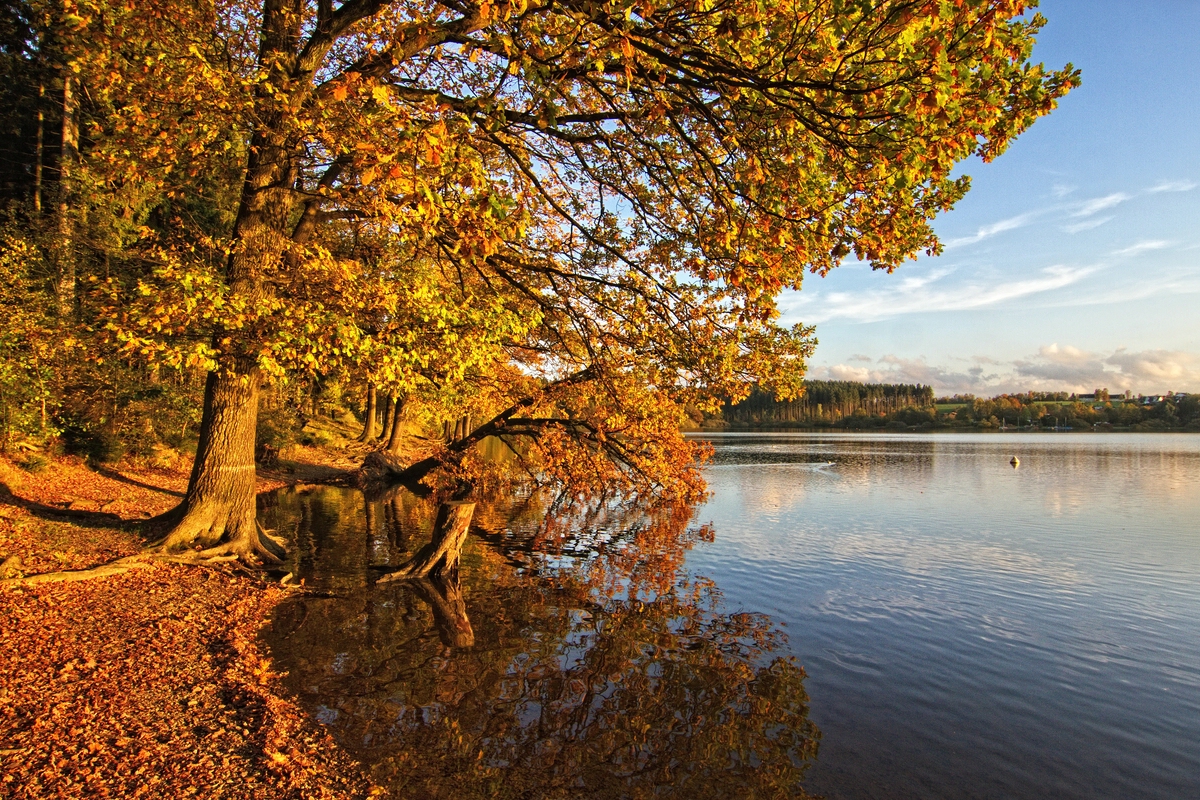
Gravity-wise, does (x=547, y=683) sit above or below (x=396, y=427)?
below

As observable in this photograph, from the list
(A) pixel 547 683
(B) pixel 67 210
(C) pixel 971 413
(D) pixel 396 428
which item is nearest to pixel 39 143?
(B) pixel 67 210

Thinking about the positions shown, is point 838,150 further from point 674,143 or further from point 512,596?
point 512,596

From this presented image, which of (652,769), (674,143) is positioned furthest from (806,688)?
(674,143)

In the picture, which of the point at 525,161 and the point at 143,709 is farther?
the point at 525,161

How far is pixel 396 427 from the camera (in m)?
36.2

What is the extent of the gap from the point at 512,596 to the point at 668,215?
747 centimetres

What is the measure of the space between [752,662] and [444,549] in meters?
6.37

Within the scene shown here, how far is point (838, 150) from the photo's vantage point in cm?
628

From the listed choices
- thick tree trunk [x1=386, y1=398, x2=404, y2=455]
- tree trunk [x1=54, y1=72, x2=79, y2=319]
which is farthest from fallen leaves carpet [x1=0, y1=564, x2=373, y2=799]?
thick tree trunk [x1=386, y1=398, x2=404, y2=455]

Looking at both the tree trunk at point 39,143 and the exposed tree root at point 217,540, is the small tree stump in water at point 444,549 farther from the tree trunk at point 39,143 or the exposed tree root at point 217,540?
the tree trunk at point 39,143

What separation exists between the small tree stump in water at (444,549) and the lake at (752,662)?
612 mm

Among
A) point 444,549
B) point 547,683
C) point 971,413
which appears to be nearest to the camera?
point 547,683

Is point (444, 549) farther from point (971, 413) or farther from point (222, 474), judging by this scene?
point (971, 413)

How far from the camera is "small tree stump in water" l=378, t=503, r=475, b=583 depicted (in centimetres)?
1279
